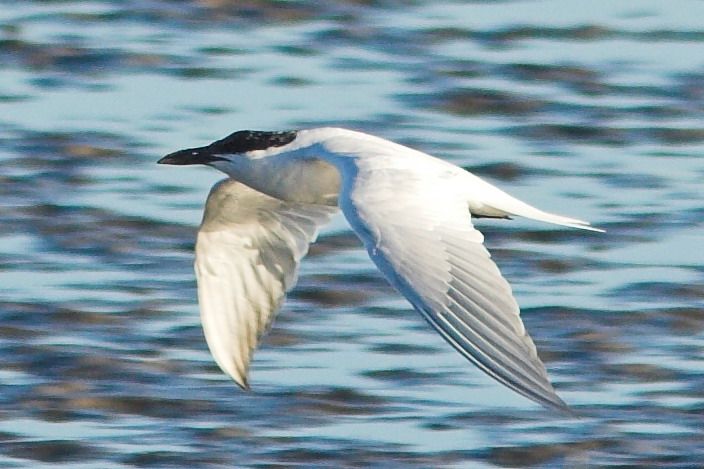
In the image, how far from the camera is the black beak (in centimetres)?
845

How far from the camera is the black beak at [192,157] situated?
27.7 feet

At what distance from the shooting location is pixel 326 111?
13000 millimetres

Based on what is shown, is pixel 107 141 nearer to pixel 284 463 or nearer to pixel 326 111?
pixel 326 111

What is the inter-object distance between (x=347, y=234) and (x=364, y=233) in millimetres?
3942

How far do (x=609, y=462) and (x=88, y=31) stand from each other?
732 centimetres

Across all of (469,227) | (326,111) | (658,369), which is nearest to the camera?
(469,227)

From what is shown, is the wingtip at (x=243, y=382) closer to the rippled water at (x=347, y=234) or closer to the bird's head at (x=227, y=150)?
the rippled water at (x=347, y=234)

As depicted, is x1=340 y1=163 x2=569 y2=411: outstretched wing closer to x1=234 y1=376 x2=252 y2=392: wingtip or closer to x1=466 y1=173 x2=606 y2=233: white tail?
x1=466 y1=173 x2=606 y2=233: white tail

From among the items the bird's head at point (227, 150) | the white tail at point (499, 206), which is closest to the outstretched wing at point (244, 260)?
the bird's head at point (227, 150)

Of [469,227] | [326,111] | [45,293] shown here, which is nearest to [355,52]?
[326,111]

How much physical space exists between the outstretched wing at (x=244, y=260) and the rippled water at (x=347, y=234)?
37 centimetres

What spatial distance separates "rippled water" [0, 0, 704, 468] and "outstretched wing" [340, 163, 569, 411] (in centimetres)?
128

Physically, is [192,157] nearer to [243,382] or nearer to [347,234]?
[243,382]


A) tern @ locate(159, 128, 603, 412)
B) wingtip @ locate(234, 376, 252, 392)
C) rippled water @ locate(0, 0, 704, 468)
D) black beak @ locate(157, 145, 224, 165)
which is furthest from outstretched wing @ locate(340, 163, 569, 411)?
rippled water @ locate(0, 0, 704, 468)
